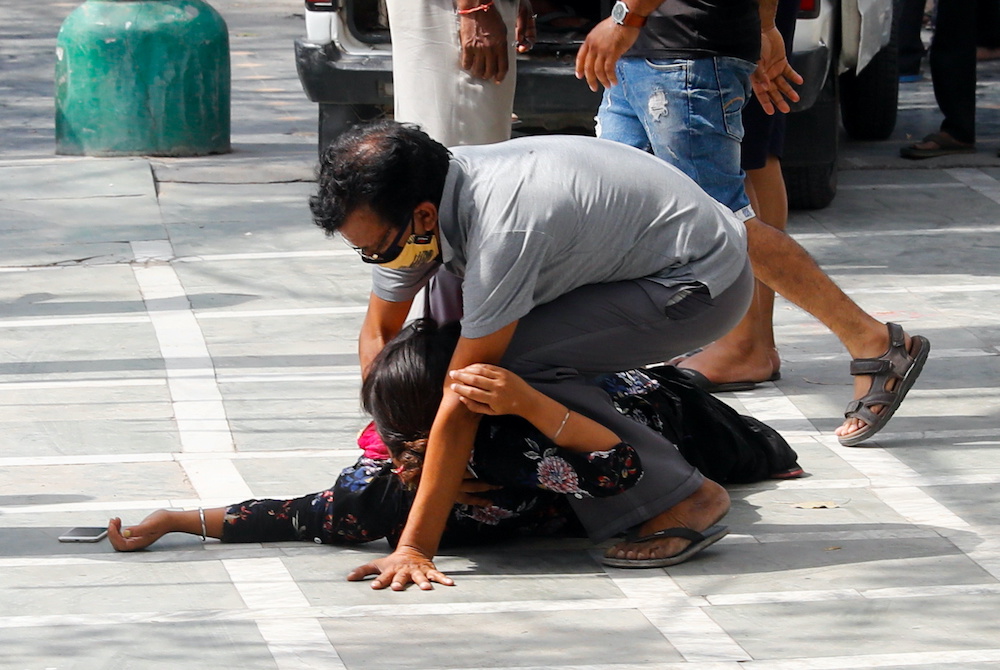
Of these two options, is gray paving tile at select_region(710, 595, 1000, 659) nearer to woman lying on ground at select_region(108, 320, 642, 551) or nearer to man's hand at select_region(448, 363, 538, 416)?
woman lying on ground at select_region(108, 320, 642, 551)

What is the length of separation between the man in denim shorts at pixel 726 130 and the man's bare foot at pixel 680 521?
2.57 ft

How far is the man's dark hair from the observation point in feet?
11.1

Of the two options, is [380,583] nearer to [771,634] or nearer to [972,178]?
[771,634]

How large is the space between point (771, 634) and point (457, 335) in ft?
3.16

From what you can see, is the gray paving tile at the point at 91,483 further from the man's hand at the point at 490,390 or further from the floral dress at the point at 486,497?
the man's hand at the point at 490,390

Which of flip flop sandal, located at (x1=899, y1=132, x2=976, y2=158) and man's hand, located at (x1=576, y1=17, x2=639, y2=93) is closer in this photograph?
man's hand, located at (x1=576, y1=17, x2=639, y2=93)

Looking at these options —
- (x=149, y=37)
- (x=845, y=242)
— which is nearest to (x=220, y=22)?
(x=149, y=37)

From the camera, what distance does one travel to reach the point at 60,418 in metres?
4.62

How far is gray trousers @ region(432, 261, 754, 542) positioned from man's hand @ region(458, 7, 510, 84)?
1.24 m

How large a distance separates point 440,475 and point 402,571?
8.5 inches

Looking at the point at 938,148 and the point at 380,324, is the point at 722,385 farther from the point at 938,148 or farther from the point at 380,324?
Result: the point at 938,148

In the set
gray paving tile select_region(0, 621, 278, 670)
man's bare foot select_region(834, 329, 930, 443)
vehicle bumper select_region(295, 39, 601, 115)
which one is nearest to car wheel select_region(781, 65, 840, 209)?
vehicle bumper select_region(295, 39, 601, 115)

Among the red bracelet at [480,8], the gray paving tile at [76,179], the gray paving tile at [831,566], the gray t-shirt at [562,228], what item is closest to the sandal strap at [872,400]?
the gray paving tile at [831,566]

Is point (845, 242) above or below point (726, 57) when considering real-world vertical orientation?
below
